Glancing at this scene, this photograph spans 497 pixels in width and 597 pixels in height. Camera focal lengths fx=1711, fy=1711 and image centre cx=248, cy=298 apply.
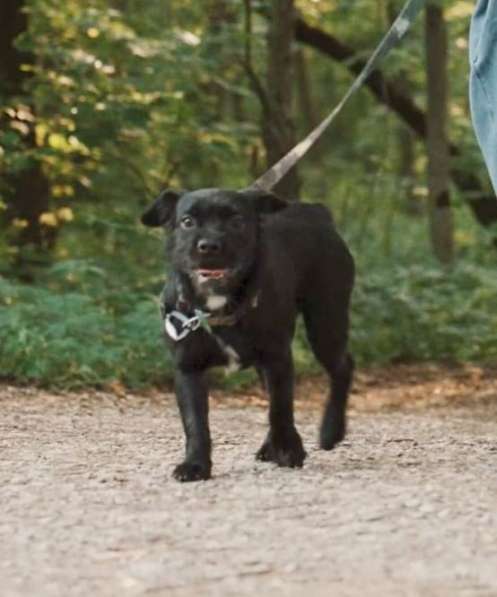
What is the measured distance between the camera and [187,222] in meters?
6.90

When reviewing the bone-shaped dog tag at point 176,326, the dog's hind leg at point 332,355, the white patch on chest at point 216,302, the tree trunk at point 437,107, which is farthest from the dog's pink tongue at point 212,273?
the tree trunk at point 437,107

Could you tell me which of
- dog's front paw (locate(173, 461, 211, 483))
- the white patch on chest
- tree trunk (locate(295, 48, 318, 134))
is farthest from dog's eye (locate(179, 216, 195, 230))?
tree trunk (locate(295, 48, 318, 134))

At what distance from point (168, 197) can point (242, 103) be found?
1447 cm

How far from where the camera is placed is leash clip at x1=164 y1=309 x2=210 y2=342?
6.93 meters

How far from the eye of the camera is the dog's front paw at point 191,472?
6.79 m

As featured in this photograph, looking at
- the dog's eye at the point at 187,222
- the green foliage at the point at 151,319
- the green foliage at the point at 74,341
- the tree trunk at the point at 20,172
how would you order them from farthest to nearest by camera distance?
1. the tree trunk at the point at 20,172
2. the green foliage at the point at 151,319
3. the green foliage at the point at 74,341
4. the dog's eye at the point at 187,222

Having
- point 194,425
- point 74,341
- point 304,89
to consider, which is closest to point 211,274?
point 194,425

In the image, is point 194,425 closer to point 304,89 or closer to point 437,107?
point 437,107

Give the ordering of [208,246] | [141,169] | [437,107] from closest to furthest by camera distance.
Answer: [208,246] → [141,169] → [437,107]

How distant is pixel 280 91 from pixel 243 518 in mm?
8867

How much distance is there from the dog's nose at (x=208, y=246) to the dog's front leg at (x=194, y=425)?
0.58 m

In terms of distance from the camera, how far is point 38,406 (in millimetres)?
10297

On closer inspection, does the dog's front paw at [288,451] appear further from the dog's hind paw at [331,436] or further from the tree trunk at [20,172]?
the tree trunk at [20,172]

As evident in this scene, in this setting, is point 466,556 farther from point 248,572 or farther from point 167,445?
point 167,445
